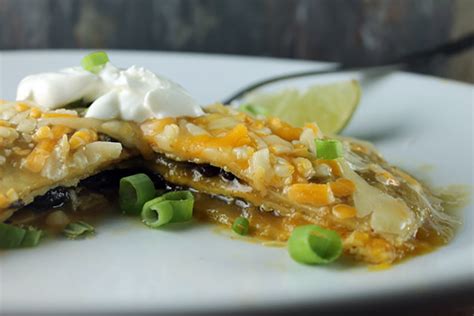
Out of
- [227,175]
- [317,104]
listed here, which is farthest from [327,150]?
[317,104]

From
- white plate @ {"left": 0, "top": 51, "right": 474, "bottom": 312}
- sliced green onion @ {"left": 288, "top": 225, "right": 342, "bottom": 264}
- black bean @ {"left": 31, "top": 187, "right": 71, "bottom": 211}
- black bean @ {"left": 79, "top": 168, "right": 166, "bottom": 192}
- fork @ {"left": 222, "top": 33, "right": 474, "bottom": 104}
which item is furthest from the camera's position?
fork @ {"left": 222, "top": 33, "right": 474, "bottom": 104}

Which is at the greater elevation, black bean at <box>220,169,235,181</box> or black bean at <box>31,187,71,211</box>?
black bean at <box>220,169,235,181</box>

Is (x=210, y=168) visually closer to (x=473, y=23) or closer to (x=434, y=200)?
(x=434, y=200)

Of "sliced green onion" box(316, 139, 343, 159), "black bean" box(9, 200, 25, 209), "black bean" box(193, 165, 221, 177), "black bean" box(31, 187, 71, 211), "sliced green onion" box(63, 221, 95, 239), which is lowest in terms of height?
"sliced green onion" box(63, 221, 95, 239)

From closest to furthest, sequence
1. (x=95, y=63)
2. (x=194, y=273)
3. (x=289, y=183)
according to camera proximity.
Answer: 1. (x=194, y=273)
2. (x=289, y=183)
3. (x=95, y=63)

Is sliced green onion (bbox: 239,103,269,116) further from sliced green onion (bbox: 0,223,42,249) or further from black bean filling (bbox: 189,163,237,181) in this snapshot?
sliced green onion (bbox: 0,223,42,249)

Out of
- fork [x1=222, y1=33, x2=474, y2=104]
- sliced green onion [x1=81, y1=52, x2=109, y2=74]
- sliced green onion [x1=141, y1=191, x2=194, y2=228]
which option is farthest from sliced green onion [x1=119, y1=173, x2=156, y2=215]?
fork [x1=222, y1=33, x2=474, y2=104]

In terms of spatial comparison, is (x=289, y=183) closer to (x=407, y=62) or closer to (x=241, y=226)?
(x=241, y=226)

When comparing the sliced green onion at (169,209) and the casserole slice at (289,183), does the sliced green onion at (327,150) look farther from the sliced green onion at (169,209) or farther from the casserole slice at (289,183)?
the sliced green onion at (169,209)
